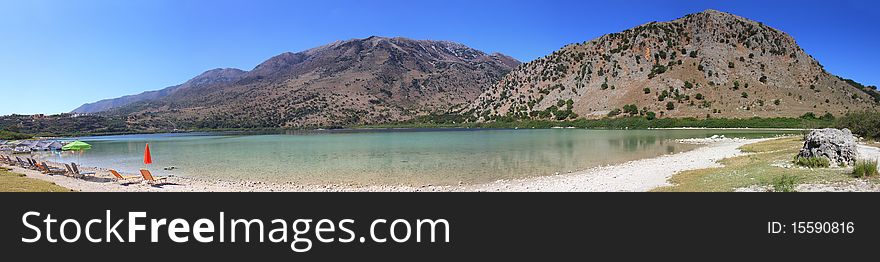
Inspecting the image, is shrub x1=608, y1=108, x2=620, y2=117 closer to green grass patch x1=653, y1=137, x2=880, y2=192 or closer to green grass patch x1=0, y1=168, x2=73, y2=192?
green grass patch x1=653, y1=137, x2=880, y2=192

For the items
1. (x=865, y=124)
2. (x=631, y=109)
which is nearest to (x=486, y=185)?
(x=865, y=124)

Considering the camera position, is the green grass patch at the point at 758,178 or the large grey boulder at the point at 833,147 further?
the large grey boulder at the point at 833,147

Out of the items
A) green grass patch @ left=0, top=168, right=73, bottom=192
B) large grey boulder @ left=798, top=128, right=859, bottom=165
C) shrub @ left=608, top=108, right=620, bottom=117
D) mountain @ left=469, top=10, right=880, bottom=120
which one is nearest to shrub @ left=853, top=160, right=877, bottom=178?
large grey boulder @ left=798, top=128, right=859, bottom=165

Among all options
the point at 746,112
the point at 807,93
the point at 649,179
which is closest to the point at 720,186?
the point at 649,179

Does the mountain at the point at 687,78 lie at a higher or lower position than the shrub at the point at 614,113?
higher

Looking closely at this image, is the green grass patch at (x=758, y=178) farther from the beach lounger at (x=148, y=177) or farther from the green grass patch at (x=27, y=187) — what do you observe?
the beach lounger at (x=148, y=177)

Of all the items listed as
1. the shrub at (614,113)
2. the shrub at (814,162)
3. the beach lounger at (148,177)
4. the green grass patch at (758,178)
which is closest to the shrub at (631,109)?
the shrub at (614,113)
